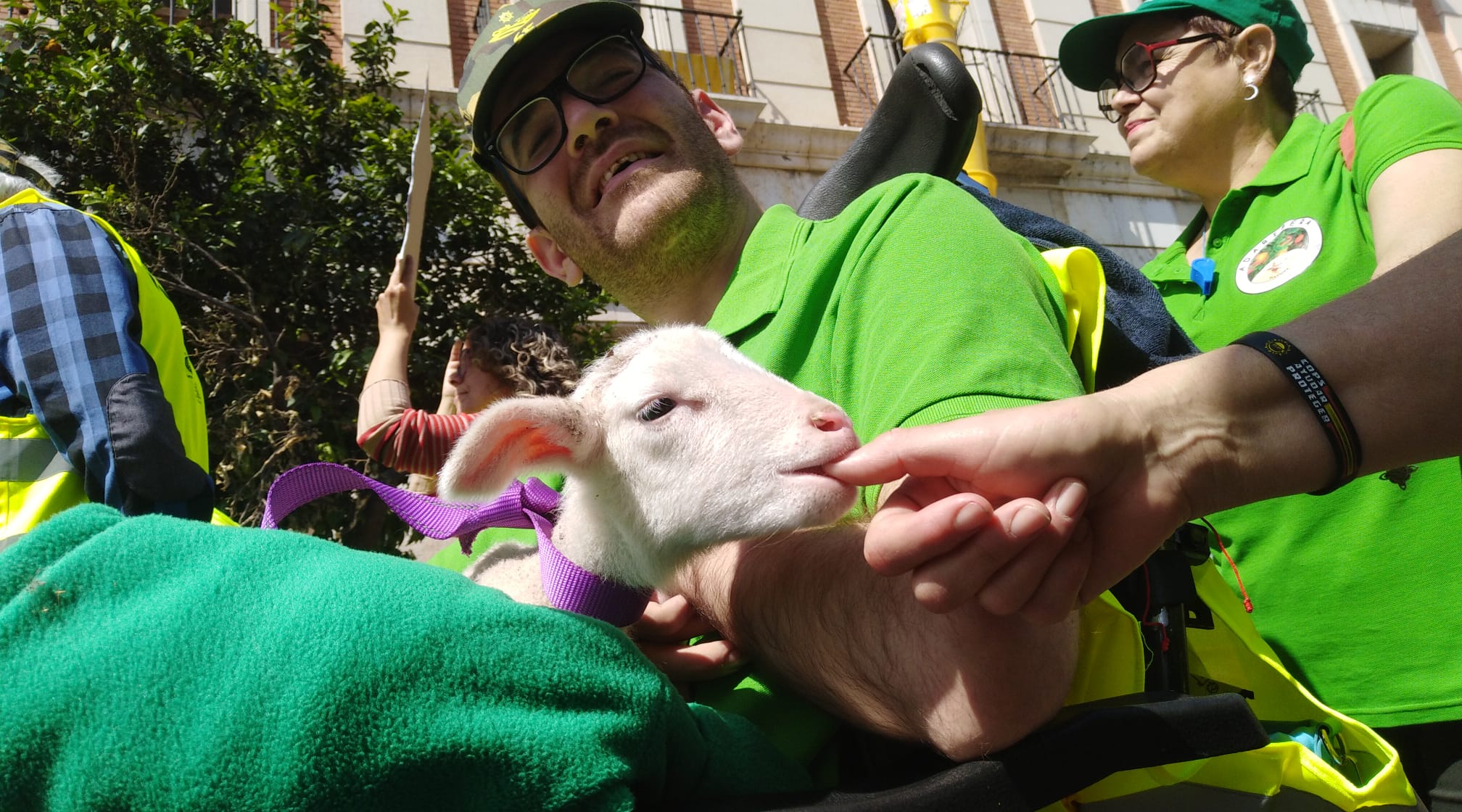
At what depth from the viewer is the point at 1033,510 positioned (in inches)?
34.9

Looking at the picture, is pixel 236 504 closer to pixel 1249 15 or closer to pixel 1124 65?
pixel 1124 65

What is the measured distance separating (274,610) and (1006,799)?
0.76 metres

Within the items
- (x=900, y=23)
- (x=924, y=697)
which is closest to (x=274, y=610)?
(x=924, y=697)

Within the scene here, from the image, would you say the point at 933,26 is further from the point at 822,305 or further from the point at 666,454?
the point at 666,454

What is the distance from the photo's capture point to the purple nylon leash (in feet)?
4.96

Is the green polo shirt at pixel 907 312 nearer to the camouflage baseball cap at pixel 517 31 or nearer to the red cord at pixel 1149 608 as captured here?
the red cord at pixel 1149 608

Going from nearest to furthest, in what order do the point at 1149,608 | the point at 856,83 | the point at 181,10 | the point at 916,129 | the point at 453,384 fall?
the point at 1149,608 < the point at 916,129 < the point at 453,384 < the point at 181,10 < the point at 856,83

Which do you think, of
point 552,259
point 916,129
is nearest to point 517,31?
point 552,259

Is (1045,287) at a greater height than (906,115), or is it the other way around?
(906,115)

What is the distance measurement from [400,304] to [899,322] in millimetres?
3415

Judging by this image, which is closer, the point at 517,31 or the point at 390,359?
the point at 517,31

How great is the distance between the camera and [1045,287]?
1471 millimetres

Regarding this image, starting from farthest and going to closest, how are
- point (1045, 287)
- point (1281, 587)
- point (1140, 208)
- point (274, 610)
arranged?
point (1140, 208) → point (1281, 587) → point (1045, 287) → point (274, 610)

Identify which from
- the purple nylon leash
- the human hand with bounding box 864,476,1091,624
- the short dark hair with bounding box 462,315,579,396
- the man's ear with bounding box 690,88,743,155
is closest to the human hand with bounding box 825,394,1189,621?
the human hand with bounding box 864,476,1091,624
